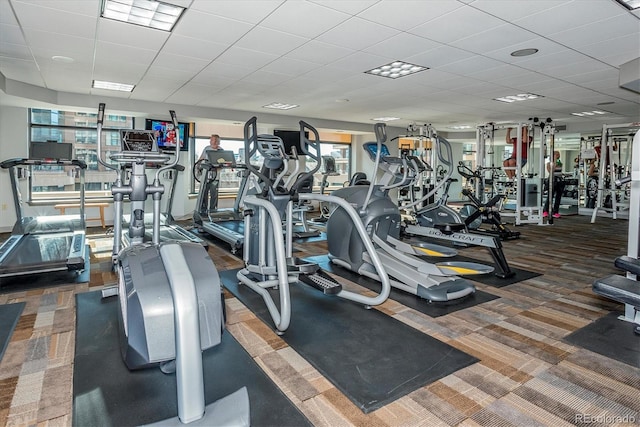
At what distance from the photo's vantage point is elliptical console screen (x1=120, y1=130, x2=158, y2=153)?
4.05 meters

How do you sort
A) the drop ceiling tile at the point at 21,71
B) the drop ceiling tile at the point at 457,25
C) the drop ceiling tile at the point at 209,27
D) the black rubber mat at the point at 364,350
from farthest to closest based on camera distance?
the drop ceiling tile at the point at 21,71 < the drop ceiling tile at the point at 209,27 < the drop ceiling tile at the point at 457,25 < the black rubber mat at the point at 364,350

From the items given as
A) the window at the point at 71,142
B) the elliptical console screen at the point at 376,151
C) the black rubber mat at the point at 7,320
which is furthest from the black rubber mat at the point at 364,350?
the window at the point at 71,142

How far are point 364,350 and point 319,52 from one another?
348 centimetres

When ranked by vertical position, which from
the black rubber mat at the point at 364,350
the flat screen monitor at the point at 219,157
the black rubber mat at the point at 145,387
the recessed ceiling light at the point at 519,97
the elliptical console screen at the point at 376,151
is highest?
the recessed ceiling light at the point at 519,97

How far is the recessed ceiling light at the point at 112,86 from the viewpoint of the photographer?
607cm

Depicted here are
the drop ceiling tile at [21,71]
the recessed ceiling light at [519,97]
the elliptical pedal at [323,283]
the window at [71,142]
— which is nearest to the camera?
the elliptical pedal at [323,283]

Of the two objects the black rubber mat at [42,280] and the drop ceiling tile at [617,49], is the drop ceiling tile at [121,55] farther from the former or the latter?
the drop ceiling tile at [617,49]

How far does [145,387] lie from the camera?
78.7 inches

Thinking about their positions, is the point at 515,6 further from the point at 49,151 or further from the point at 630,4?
the point at 49,151

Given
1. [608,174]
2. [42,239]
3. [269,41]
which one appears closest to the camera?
[269,41]

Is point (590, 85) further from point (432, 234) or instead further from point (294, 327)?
point (294, 327)

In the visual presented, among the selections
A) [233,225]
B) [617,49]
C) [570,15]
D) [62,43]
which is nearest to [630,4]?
[570,15]

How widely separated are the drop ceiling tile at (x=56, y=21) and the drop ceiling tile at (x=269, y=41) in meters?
1.42

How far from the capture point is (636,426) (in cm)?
175
